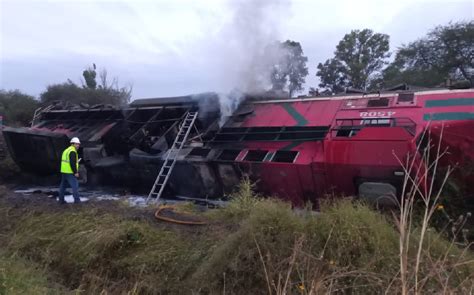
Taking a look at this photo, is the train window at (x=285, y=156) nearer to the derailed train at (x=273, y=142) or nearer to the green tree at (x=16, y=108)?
the derailed train at (x=273, y=142)

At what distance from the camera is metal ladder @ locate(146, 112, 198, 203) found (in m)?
9.98

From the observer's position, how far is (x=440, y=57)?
31547 mm

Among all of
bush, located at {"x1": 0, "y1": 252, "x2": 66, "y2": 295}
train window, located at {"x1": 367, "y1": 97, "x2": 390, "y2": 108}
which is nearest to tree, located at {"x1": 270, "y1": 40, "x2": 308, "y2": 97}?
train window, located at {"x1": 367, "y1": 97, "x2": 390, "y2": 108}

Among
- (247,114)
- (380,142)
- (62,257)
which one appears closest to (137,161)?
(247,114)

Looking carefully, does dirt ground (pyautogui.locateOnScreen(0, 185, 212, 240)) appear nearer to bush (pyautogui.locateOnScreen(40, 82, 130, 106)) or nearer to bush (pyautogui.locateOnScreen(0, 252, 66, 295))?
bush (pyautogui.locateOnScreen(0, 252, 66, 295))

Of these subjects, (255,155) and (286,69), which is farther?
(286,69)

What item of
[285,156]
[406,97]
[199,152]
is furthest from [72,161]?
[406,97]

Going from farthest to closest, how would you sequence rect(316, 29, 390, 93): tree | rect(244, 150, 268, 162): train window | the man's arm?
rect(316, 29, 390, 93): tree, the man's arm, rect(244, 150, 268, 162): train window

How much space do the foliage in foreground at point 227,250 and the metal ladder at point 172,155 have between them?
8.01 feet

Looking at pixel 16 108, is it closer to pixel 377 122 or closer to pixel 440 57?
pixel 377 122

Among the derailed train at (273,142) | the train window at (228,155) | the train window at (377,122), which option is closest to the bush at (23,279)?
the derailed train at (273,142)

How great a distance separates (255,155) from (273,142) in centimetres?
43

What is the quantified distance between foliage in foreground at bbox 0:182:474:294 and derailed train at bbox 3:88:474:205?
5.34 feet

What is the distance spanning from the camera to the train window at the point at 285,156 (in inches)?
335
